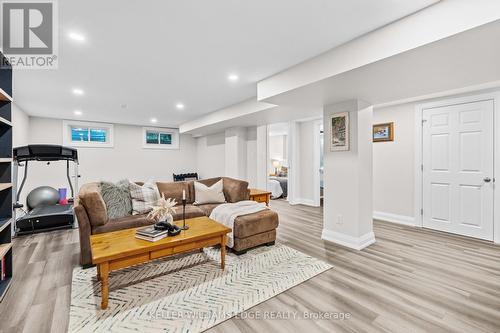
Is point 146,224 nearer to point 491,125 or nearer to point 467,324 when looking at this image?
point 467,324

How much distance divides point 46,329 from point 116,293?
0.52 metres

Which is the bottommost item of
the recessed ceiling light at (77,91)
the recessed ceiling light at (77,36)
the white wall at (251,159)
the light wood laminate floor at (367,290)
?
the light wood laminate floor at (367,290)

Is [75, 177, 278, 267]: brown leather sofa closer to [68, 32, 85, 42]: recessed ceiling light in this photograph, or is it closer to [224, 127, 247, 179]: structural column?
[68, 32, 85, 42]: recessed ceiling light

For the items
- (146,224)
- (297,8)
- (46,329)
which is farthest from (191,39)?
(46,329)

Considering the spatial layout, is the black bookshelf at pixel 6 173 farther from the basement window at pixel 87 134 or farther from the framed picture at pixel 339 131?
the basement window at pixel 87 134

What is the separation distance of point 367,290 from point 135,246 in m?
2.27

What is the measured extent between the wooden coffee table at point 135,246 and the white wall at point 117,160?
5.38m

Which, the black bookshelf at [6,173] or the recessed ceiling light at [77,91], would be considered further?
the recessed ceiling light at [77,91]

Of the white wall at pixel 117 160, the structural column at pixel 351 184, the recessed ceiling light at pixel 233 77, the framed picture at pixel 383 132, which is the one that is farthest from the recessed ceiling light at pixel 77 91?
the framed picture at pixel 383 132

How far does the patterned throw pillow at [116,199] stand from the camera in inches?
125

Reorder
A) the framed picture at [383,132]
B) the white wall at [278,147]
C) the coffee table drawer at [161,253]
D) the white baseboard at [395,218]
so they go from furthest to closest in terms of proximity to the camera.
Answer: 1. the white wall at [278,147]
2. the framed picture at [383,132]
3. the white baseboard at [395,218]
4. the coffee table drawer at [161,253]

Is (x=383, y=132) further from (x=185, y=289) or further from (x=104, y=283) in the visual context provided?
(x=104, y=283)

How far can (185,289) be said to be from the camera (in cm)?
222

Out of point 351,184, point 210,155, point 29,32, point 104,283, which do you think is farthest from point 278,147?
point 104,283
